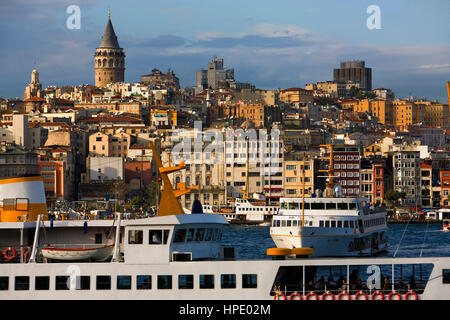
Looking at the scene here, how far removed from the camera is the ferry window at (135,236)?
1962cm

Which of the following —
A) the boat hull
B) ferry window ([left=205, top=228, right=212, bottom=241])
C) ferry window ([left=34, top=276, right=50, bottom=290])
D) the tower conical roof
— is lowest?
the boat hull

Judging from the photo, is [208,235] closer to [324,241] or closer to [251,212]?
[324,241]

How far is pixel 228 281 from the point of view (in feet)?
62.7

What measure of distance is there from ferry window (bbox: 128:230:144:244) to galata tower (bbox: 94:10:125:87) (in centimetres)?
13176

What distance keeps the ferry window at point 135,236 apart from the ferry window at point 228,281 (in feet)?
5.68

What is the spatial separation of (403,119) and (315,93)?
1613cm

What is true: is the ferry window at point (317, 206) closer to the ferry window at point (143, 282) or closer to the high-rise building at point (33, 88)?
the ferry window at point (143, 282)

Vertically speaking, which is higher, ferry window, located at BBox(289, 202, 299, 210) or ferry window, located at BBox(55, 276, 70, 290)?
ferry window, located at BBox(55, 276, 70, 290)

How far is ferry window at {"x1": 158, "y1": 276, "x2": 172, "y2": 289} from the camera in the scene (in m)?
19.2

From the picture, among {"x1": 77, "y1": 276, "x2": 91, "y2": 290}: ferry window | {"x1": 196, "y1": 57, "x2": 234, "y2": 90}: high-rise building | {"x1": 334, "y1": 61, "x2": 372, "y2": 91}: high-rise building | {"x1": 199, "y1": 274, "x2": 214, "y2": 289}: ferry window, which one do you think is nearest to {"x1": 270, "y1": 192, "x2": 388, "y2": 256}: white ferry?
{"x1": 199, "y1": 274, "x2": 214, "y2": 289}: ferry window

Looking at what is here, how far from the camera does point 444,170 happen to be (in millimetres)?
89000

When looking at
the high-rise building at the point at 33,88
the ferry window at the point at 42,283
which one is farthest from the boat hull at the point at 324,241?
the high-rise building at the point at 33,88

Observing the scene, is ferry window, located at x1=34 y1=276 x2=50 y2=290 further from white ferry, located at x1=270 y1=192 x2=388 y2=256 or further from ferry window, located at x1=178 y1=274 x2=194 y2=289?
white ferry, located at x1=270 y1=192 x2=388 y2=256

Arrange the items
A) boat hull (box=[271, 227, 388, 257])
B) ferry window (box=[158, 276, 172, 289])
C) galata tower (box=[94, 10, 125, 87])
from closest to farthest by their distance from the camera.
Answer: ferry window (box=[158, 276, 172, 289]) < boat hull (box=[271, 227, 388, 257]) < galata tower (box=[94, 10, 125, 87])
